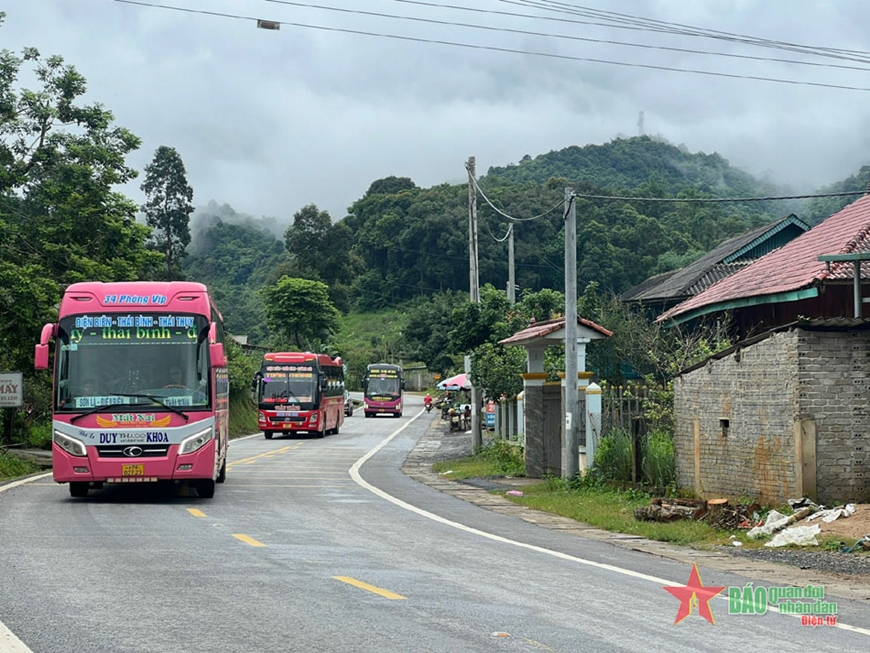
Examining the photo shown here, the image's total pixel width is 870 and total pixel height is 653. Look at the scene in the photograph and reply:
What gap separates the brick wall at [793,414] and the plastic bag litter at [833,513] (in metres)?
0.74

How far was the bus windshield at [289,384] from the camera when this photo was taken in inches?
1820

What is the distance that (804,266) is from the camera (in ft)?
70.5

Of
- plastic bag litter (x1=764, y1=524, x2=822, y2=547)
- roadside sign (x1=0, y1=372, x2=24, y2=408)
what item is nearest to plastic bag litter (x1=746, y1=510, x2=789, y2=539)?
plastic bag litter (x1=764, y1=524, x2=822, y2=547)

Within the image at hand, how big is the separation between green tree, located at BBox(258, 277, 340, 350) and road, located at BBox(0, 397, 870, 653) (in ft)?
203

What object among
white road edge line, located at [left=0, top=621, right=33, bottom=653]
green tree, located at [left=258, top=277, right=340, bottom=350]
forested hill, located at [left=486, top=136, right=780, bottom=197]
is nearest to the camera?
white road edge line, located at [left=0, top=621, right=33, bottom=653]

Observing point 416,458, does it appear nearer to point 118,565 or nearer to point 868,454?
point 868,454

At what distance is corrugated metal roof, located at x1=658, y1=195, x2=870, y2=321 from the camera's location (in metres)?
20.5

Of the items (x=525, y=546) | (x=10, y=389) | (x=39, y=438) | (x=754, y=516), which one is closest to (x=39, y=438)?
(x=39, y=438)

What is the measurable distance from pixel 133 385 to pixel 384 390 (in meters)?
54.3

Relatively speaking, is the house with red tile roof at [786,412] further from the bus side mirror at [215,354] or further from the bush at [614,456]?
the bus side mirror at [215,354]

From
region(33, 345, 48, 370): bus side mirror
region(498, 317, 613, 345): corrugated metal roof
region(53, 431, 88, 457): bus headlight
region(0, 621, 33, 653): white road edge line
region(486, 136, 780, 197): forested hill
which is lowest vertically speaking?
region(0, 621, 33, 653): white road edge line

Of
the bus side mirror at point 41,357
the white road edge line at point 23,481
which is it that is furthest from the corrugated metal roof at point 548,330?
the white road edge line at point 23,481

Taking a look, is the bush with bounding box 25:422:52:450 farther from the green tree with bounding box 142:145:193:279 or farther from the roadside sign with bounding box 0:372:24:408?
the green tree with bounding box 142:145:193:279

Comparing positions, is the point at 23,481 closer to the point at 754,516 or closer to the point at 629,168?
the point at 754,516
